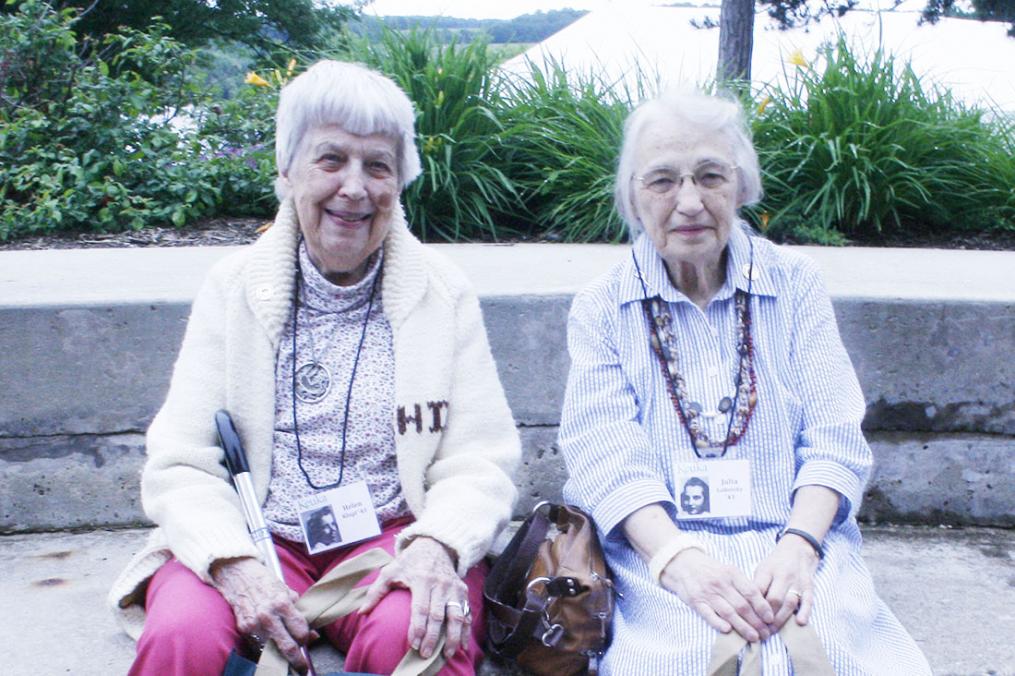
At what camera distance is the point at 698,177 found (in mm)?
2570

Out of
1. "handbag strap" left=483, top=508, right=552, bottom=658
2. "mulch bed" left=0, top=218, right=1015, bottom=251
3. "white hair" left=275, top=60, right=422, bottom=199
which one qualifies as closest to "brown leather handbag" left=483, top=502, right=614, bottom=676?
"handbag strap" left=483, top=508, right=552, bottom=658

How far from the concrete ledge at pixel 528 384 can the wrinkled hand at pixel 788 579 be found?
127 cm

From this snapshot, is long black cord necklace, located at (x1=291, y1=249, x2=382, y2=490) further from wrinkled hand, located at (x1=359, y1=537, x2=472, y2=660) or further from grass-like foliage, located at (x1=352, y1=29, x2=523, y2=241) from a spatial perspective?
grass-like foliage, located at (x1=352, y1=29, x2=523, y2=241)

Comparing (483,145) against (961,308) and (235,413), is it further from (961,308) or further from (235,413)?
(235,413)

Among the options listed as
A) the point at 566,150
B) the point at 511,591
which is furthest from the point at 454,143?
the point at 511,591

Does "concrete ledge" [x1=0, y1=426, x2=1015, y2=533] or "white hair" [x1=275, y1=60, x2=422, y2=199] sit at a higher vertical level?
"white hair" [x1=275, y1=60, x2=422, y2=199]

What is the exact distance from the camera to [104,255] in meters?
4.59

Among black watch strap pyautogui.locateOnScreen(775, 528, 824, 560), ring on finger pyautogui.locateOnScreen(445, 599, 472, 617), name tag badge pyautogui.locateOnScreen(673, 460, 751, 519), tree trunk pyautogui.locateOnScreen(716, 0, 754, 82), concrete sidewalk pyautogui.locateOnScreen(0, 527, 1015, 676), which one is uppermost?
tree trunk pyautogui.locateOnScreen(716, 0, 754, 82)

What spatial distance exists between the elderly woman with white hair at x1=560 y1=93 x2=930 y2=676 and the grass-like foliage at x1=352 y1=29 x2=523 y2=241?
2560 millimetres

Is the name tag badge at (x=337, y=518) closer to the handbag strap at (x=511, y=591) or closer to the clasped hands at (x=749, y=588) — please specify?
the handbag strap at (x=511, y=591)

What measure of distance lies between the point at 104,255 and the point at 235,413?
7.85 feet

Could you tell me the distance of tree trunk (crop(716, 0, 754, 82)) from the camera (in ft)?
22.9

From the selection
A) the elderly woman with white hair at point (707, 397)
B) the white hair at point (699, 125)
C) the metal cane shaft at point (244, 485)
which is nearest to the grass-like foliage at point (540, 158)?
the white hair at point (699, 125)

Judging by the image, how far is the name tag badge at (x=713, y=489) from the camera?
2.49 m
